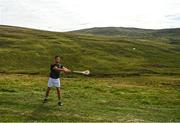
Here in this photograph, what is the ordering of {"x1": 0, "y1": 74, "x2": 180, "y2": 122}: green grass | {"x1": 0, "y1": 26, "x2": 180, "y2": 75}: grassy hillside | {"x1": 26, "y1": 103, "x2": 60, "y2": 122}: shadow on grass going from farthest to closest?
{"x1": 0, "y1": 26, "x2": 180, "y2": 75}: grassy hillside < {"x1": 0, "y1": 74, "x2": 180, "y2": 122}: green grass < {"x1": 26, "y1": 103, "x2": 60, "y2": 122}: shadow on grass

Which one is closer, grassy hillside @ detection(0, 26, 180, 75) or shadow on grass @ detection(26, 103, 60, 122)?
shadow on grass @ detection(26, 103, 60, 122)

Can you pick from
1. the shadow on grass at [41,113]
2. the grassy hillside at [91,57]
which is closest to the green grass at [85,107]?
the shadow on grass at [41,113]

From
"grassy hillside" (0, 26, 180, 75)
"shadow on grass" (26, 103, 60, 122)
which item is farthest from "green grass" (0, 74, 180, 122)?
"grassy hillside" (0, 26, 180, 75)

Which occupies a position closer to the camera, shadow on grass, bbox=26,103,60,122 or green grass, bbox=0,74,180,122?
shadow on grass, bbox=26,103,60,122

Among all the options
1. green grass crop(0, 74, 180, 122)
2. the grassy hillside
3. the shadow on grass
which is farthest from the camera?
the grassy hillside

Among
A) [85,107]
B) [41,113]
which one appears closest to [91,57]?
[85,107]

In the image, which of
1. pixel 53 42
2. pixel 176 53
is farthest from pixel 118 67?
pixel 176 53

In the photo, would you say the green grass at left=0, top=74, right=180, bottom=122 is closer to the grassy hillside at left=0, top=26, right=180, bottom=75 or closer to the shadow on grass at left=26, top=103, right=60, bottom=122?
the shadow on grass at left=26, top=103, right=60, bottom=122

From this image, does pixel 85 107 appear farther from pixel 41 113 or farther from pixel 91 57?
pixel 91 57

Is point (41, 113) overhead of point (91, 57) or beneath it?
overhead

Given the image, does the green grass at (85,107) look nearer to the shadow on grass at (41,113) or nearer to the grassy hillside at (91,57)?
the shadow on grass at (41,113)

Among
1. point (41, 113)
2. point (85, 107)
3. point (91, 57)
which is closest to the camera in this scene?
point (41, 113)

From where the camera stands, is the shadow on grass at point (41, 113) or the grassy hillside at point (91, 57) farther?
the grassy hillside at point (91, 57)

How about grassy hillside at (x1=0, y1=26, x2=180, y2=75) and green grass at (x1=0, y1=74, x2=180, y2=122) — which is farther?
grassy hillside at (x1=0, y1=26, x2=180, y2=75)
